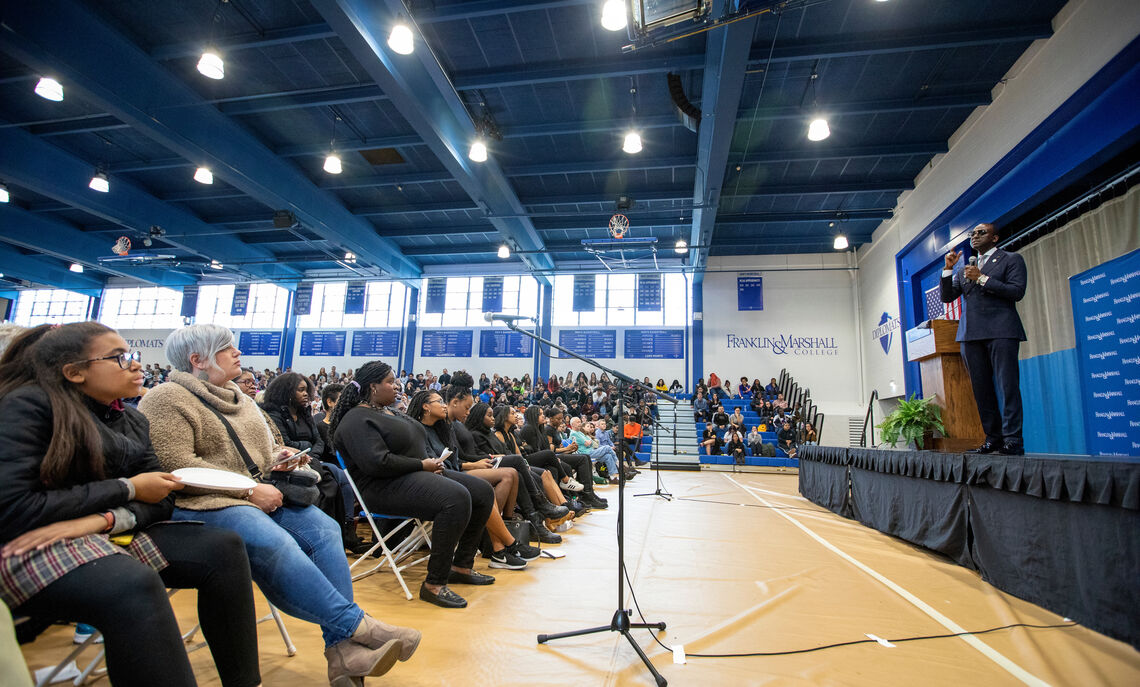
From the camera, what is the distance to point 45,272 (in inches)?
603

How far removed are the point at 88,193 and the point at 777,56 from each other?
12.7 m

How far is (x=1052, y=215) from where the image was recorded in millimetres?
6086

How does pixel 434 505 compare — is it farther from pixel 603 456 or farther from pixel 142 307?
pixel 142 307

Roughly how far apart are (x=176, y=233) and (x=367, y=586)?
13294mm

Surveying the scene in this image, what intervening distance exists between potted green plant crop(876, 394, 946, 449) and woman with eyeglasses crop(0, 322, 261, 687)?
461 centimetres

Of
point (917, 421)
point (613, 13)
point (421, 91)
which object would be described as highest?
point (421, 91)

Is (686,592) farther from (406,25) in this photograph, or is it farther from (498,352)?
(498,352)

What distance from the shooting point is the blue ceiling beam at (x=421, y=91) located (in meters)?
5.41

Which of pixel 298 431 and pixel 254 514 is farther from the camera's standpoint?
pixel 298 431

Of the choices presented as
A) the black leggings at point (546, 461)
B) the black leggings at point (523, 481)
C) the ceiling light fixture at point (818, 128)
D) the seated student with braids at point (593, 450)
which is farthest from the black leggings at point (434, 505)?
the ceiling light fixture at point (818, 128)

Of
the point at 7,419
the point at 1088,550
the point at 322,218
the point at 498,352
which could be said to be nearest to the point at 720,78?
the point at 1088,550

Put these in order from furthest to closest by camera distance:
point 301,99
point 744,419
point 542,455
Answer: point 744,419 < point 301,99 < point 542,455

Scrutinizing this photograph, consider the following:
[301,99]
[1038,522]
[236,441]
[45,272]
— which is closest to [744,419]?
[1038,522]

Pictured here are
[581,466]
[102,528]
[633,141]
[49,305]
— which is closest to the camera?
[102,528]
